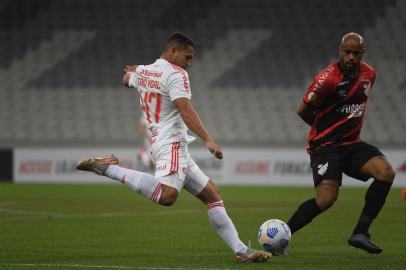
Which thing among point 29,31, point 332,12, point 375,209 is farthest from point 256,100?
point 375,209

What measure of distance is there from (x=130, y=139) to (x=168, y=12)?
16.5 ft

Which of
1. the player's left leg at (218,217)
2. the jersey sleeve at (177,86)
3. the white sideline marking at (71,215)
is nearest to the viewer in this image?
the jersey sleeve at (177,86)

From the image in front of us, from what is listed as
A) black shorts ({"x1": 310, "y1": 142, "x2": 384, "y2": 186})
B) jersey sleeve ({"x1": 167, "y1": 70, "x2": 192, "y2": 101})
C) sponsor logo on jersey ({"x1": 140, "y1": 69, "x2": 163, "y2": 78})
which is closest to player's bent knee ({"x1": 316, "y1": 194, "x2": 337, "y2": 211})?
black shorts ({"x1": 310, "y1": 142, "x2": 384, "y2": 186})

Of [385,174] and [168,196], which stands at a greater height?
[385,174]

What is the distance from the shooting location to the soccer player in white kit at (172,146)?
303 inches

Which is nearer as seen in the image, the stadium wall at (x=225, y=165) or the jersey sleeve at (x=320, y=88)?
the jersey sleeve at (x=320, y=88)

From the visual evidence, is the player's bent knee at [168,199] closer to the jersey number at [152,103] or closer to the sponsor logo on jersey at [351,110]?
the jersey number at [152,103]

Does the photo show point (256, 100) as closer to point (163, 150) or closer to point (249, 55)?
point (249, 55)

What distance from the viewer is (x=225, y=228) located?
7.79 m

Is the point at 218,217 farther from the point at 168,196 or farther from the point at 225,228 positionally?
the point at 168,196

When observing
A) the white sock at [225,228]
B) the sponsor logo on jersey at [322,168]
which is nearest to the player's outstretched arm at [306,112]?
the sponsor logo on jersey at [322,168]

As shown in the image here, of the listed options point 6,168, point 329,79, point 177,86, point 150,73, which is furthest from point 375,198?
point 6,168

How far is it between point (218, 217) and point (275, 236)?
707 millimetres

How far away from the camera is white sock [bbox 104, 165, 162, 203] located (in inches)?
308
